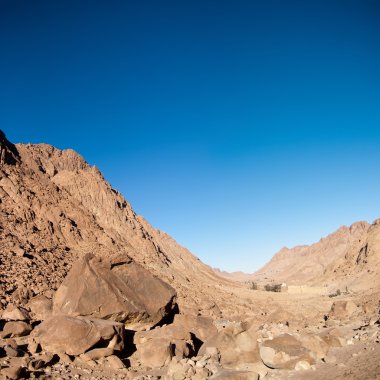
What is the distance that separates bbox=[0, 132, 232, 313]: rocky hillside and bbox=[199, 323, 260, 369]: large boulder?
6.19 metres

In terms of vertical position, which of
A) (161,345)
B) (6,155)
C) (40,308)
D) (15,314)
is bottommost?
(161,345)

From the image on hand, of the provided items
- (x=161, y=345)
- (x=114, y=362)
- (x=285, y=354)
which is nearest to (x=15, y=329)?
(x=114, y=362)

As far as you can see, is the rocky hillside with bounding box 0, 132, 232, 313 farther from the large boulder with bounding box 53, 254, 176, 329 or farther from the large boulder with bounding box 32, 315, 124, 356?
the large boulder with bounding box 32, 315, 124, 356

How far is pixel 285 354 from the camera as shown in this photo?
10.1 metres

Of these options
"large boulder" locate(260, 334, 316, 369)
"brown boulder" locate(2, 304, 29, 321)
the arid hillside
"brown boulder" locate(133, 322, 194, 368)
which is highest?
the arid hillside

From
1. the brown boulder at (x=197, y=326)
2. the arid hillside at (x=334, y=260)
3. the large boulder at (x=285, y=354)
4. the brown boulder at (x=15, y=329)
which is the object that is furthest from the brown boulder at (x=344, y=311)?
the arid hillside at (x=334, y=260)

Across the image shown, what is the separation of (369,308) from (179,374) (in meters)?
16.3

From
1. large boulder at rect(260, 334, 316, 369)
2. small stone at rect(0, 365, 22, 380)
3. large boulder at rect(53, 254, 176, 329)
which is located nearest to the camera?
small stone at rect(0, 365, 22, 380)

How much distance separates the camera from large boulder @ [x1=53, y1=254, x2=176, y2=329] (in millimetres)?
13000

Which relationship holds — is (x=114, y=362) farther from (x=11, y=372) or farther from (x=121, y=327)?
(x=11, y=372)

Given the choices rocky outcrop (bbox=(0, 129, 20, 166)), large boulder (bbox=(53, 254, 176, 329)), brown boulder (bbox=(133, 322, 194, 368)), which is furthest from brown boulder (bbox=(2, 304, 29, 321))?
rocky outcrop (bbox=(0, 129, 20, 166))

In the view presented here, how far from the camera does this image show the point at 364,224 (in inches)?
5054

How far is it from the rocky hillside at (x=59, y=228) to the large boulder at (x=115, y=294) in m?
1.29

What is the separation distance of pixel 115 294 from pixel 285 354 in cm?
688
